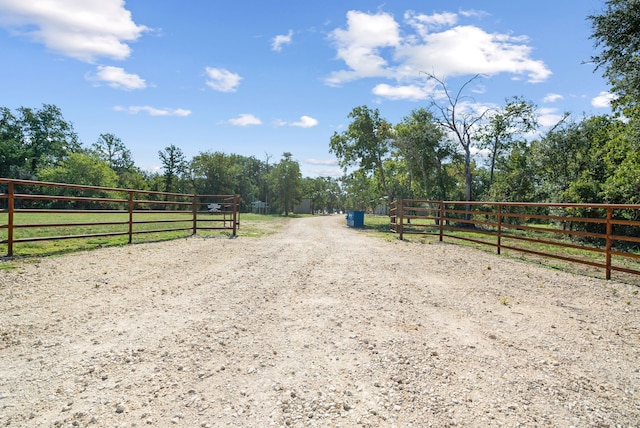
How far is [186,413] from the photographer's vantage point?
6.93ft

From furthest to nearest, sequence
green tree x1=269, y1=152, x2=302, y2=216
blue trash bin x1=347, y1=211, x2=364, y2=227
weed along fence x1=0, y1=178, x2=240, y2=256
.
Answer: green tree x1=269, y1=152, x2=302, y2=216 < blue trash bin x1=347, y1=211, x2=364, y2=227 < weed along fence x1=0, y1=178, x2=240, y2=256

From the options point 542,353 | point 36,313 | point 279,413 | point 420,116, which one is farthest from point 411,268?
point 420,116

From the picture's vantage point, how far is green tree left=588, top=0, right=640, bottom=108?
9273 millimetres

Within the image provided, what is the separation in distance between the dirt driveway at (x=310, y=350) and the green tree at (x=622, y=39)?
7626 millimetres

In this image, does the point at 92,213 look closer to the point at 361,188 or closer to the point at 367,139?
the point at 367,139

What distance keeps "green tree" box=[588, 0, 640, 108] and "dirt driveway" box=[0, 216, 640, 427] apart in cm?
763

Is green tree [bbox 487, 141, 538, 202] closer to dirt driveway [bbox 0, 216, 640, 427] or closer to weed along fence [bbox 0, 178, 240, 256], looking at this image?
weed along fence [bbox 0, 178, 240, 256]

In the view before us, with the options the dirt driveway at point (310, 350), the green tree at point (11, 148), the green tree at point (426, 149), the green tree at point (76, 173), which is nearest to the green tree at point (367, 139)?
the green tree at point (426, 149)

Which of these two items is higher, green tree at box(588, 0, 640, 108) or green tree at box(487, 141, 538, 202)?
green tree at box(588, 0, 640, 108)

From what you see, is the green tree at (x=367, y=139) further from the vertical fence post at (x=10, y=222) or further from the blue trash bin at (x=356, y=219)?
the vertical fence post at (x=10, y=222)

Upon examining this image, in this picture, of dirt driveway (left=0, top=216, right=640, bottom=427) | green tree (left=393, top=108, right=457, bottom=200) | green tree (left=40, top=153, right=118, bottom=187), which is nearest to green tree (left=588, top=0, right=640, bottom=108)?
dirt driveway (left=0, top=216, right=640, bottom=427)

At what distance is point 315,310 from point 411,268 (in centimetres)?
Answer: 313

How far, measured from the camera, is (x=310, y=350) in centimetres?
297

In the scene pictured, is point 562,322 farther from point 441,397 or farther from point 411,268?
point 411,268
